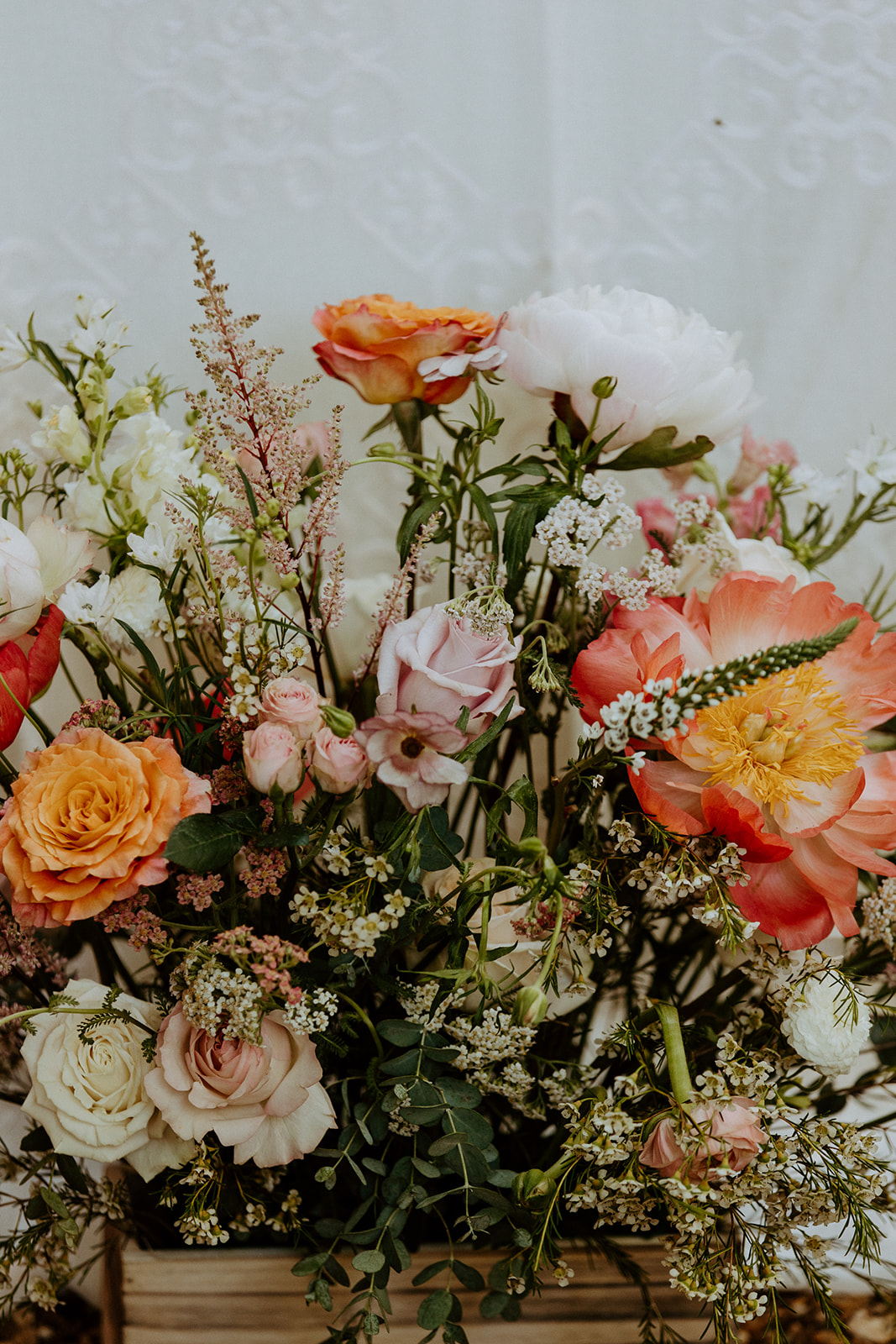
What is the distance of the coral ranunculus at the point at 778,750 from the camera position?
21.5 inches

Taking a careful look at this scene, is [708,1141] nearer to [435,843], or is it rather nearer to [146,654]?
[435,843]

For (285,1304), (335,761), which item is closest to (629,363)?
(335,761)

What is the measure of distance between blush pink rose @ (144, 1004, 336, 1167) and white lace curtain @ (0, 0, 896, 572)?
55 cm

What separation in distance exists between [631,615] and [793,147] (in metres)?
0.57

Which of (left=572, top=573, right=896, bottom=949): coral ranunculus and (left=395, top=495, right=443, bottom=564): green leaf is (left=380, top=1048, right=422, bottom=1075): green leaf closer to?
(left=572, top=573, right=896, bottom=949): coral ranunculus

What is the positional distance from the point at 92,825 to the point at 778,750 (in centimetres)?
38

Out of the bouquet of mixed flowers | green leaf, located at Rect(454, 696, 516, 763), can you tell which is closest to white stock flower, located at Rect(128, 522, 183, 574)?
the bouquet of mixed flowers

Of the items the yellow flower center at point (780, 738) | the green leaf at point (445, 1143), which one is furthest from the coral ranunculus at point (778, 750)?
the green leaf at point (445, 1143)

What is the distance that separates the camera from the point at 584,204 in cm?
89

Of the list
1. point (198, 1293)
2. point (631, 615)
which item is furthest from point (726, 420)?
point (198, 1293)

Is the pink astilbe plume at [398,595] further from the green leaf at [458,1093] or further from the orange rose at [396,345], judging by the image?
the green leaf at [458,1093]

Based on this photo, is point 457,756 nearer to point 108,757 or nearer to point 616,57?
point 108,757

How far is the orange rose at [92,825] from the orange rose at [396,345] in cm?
29

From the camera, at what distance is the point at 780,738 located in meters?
0.56
